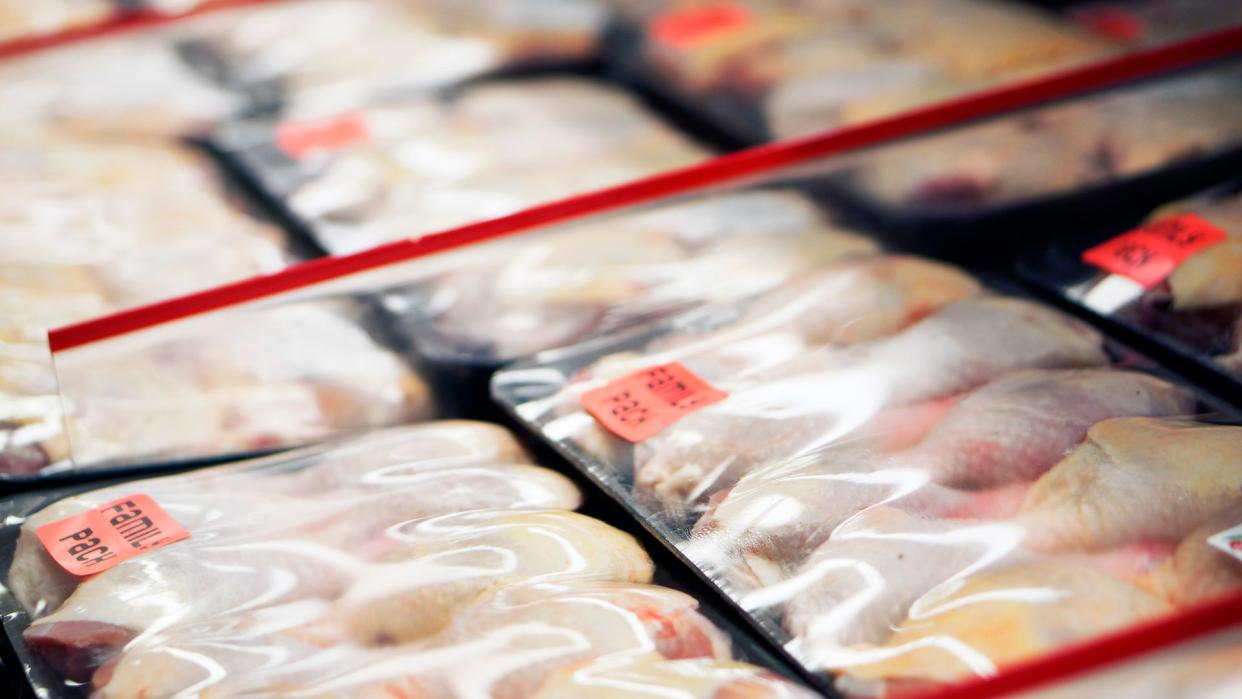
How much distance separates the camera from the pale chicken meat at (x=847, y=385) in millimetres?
1290

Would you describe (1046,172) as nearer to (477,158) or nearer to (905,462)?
(905,462)

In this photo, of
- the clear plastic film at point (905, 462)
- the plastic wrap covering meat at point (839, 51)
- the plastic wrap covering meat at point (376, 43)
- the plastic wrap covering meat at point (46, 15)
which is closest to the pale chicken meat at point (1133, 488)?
the clear plastic film at point (905, 462)

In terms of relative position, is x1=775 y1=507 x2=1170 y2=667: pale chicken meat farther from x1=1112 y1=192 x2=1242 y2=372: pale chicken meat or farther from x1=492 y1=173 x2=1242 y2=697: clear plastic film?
x1=1112 y1=192 x2=1242 y2=372: pale chicken meat

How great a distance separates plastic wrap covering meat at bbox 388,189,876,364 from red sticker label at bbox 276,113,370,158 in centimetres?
77

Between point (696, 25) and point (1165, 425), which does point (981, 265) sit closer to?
point (1165, 425)

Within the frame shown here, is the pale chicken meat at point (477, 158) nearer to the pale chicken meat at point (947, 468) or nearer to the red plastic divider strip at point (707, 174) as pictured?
the red plastic divider strip at point (707, 174)

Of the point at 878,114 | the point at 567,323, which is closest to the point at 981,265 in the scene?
the point at 878,114

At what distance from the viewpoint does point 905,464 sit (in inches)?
49.0

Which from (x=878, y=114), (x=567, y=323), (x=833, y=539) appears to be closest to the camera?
(x=833, y=539)

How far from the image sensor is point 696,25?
2596 millimetres

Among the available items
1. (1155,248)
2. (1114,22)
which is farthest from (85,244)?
(1114,22)

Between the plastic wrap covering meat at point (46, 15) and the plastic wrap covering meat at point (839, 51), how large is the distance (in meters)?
1.17

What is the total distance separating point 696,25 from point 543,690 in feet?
6.16

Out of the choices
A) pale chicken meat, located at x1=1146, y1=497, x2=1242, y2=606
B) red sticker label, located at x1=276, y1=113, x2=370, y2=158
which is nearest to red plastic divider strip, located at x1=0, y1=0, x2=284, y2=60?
red sticker label, located at x1=276, y1=113, x2=370, y2=158
